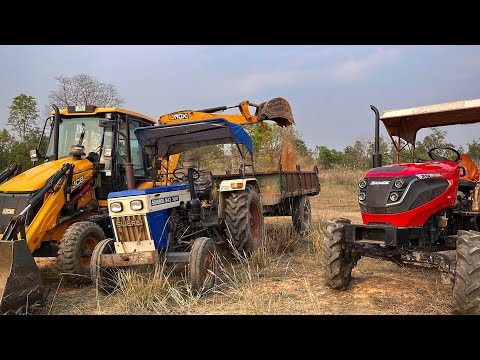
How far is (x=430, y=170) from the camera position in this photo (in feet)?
15.3

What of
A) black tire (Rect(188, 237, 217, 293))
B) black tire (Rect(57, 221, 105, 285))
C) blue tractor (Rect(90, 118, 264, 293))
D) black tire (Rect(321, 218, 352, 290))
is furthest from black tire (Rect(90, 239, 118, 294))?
black tire (Rect(321, 218, 352, 290))

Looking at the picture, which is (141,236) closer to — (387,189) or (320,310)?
(320,310)

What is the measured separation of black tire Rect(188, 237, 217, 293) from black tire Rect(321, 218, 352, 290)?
133 cm

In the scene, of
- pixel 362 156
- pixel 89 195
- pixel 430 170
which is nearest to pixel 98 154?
pixel 89 195

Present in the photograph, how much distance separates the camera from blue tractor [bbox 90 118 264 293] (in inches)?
194

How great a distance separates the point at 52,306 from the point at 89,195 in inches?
88.6

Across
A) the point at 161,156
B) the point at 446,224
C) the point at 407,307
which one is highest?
the point at 161,156

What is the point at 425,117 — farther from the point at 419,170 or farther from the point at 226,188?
the point at 226,188

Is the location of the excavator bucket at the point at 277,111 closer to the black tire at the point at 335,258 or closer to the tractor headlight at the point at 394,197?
the black tire at the point at 335,258

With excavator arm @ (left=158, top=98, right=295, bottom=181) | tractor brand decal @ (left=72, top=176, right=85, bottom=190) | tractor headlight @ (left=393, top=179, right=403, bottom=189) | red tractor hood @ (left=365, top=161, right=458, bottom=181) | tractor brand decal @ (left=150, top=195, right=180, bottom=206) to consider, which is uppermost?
excavator arm @ (left=158, top=98, right=295, bottom=181)

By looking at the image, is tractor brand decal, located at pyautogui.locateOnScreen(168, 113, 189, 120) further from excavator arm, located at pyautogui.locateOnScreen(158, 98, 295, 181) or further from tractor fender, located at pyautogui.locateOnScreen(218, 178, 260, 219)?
tractor fender, located at pyautogui.locateOnScreen(218, 178, 260, 219)

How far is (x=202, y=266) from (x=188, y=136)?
2.38 metres

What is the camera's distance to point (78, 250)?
5.53 m

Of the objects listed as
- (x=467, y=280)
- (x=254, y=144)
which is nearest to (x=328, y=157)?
(x=254, y=144)
